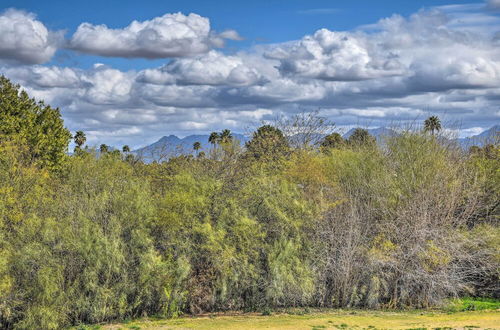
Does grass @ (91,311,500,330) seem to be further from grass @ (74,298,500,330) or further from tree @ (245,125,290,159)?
tree @ (245,125,290,159)

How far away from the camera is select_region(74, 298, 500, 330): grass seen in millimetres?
29188

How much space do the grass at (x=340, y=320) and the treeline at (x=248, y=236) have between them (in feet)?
4.03

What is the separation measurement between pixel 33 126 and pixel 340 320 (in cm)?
3398

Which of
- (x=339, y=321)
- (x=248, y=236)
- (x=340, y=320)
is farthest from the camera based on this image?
(x=248, y=236)

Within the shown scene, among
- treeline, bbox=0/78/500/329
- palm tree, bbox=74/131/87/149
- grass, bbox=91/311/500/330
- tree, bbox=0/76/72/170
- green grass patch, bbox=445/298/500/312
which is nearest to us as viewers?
grass, bbox=91/311/500/330

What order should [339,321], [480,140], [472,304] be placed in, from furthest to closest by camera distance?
[480,140] → [472,304] → [339,321]

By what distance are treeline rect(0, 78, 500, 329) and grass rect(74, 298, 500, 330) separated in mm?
1227

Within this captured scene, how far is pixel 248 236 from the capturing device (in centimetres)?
3456

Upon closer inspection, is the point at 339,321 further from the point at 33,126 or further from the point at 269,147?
the point at 33,126

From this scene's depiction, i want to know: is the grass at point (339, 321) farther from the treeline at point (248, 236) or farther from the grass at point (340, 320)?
the treeline at point (248, 236)

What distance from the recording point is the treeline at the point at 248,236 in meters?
31.4

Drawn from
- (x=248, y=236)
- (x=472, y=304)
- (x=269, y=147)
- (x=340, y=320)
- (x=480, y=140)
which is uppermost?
(x=480, y=140)

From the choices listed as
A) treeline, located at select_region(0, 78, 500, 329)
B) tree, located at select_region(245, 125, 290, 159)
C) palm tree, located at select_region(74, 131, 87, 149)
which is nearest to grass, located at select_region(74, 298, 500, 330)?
treeline, located at select_region(0, 78, 500, 329)

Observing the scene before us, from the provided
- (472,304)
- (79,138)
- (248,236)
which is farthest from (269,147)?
(79,138)
